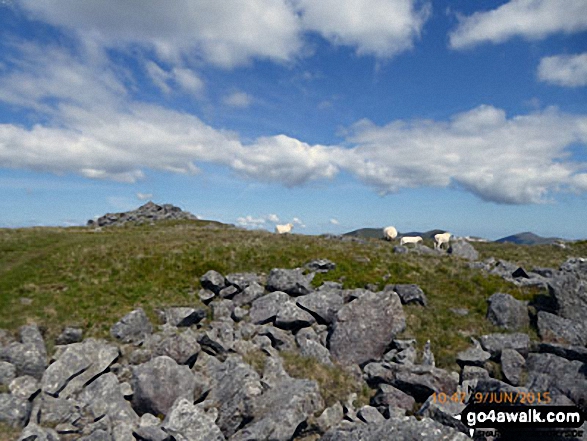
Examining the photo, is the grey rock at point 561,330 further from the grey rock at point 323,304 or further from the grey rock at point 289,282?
the grey rock at point 289,282

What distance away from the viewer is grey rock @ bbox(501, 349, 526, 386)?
75.5ft

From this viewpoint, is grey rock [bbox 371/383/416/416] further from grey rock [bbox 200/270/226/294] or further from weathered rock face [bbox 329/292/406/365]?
grey rock [bbox 200/270/226/294]

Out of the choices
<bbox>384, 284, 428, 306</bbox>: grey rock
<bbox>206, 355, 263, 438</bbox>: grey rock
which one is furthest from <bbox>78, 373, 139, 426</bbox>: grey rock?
<bbox>384, 284, 428, 306</bbox>: grey rock

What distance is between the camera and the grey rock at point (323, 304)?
29094 mm

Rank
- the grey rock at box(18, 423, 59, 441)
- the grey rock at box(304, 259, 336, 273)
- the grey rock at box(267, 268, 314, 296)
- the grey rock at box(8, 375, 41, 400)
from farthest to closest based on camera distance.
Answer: the grey rock at box(304, 259, 336, 273)
the grey rock at box(267, 268, 314, 296)
the grey rock at box(8, 375, 41, 400)
the grey rock at box(18, 423, 59, 441)

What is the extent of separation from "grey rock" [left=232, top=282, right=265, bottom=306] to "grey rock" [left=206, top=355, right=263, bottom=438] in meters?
8.86

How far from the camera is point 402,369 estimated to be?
23125mm

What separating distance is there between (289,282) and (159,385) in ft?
50.0

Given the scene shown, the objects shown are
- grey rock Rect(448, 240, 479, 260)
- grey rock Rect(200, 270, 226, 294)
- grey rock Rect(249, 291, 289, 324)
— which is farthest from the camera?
grey rock Rect(448, 240, 479, 260)

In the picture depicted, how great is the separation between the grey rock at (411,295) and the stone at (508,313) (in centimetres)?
517

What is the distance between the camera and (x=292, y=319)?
93.0 feet

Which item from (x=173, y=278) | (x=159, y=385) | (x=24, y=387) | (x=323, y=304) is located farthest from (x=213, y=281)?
Result: (x=24, y=387)

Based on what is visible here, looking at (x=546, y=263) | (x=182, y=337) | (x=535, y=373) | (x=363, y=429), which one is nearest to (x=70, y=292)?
(x=182, y=337)

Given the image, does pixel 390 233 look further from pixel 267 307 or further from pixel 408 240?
pixel 267 307
